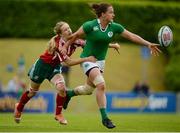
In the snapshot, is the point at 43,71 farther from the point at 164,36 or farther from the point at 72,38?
the point at 164,36

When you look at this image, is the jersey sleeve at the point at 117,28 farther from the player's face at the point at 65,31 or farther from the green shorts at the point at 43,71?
the green shorts at the point at 43,71

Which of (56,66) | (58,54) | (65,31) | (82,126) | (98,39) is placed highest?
(65,31)

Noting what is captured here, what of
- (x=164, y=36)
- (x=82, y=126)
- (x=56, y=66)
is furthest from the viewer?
(x=82, y=126)

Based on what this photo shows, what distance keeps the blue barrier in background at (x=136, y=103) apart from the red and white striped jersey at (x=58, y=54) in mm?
18620

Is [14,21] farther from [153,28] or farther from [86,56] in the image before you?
[86,56]

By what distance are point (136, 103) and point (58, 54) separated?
2027 centimetres

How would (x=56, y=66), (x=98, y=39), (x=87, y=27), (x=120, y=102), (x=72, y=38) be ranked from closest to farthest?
(x=87, y=27)
(x=98, y=39)
(x=72, y=38)
(x=56, y=66)
(x=120, y=102)

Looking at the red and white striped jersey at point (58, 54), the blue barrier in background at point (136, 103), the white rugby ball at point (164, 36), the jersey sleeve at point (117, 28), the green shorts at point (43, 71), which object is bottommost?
the blue barrier in background at point (136, 103)

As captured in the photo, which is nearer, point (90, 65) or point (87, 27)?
point (87, 27)

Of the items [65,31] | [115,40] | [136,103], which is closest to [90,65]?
[65,31]

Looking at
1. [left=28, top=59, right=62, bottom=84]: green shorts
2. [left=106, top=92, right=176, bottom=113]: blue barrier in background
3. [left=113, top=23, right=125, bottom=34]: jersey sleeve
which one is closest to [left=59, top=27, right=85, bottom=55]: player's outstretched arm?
[left=113, top=23, right=125, bottom=34]: jersey sleeve

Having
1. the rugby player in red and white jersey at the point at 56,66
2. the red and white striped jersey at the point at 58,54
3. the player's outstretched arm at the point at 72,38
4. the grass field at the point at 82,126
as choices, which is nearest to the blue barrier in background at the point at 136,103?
the grass field at the point at 82,126

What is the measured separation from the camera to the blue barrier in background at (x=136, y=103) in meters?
35.9

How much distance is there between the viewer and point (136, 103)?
1438 inches
